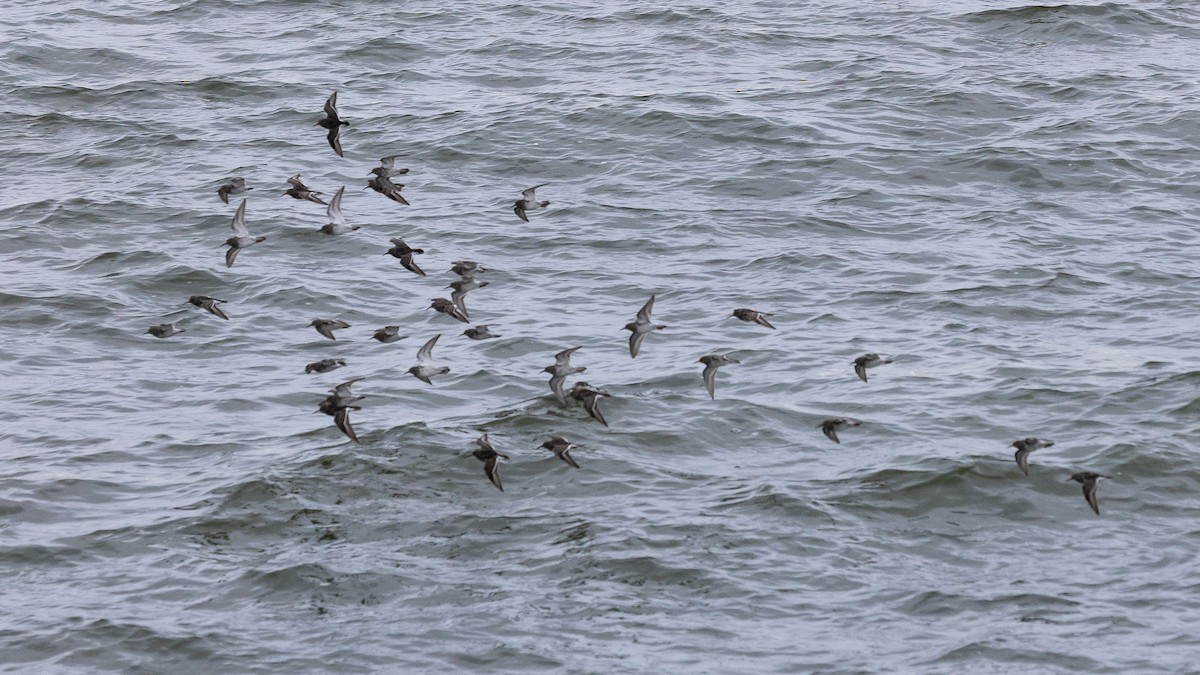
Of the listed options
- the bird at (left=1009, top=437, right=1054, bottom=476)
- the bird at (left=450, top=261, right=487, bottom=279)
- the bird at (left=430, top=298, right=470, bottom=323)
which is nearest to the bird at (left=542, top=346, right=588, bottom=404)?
the bird at (left=430, top=298, right=470, bottom=323)

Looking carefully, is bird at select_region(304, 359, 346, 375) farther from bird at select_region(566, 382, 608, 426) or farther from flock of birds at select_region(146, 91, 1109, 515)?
bird at select_region(566, 382, 608, 426)

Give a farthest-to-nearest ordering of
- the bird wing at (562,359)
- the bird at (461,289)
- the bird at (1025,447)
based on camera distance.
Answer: the bird at (461,289) → the bird wing at (562,359) → the bird at (1025,447)

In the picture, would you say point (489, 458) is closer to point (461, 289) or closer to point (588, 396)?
point (588, 396)

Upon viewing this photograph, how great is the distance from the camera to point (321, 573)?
16281 mm

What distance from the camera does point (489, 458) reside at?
1773cm

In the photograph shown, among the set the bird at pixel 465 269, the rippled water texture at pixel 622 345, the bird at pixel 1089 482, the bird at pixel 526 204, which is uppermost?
the bird at pixel 526 204

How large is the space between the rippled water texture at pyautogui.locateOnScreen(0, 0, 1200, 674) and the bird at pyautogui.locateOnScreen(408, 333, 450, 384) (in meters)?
0.59

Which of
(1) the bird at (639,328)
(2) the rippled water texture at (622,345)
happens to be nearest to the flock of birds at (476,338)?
(1) the bird at (639,328)

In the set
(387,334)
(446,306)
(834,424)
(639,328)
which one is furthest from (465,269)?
(834,424)

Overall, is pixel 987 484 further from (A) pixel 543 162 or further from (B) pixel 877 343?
(A) pixel 543 162

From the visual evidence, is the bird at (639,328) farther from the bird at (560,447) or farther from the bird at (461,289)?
the bird at (461,289)

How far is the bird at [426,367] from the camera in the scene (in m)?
19.1

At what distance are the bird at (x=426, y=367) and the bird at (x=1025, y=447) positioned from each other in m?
6.39

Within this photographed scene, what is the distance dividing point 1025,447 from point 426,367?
22.5 ft
